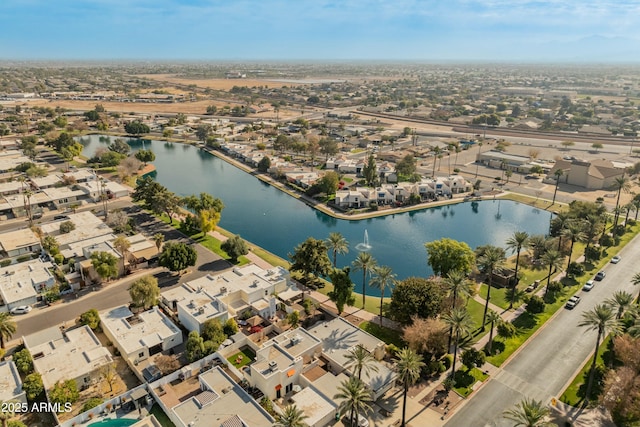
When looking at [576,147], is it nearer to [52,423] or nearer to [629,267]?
[629,267]

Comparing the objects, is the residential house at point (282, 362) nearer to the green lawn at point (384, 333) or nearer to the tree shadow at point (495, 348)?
the green lawn at point (384, 333)

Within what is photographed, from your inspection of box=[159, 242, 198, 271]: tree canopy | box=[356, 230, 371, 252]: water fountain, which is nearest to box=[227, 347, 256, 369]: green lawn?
box=[159, 242, 198, 271]: tree canopy

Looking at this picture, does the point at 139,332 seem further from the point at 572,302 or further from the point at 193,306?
the point at 572,302

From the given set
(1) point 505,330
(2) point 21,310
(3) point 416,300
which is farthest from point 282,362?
(2) point 21,310

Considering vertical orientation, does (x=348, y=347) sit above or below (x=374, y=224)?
above

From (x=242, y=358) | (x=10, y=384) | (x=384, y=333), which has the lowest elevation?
(x=242, y=358)

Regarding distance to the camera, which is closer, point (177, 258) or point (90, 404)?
point (90, 404)

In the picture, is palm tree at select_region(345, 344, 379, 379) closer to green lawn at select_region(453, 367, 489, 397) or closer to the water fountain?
green lawn at select_region(453, 367, 489, 397)

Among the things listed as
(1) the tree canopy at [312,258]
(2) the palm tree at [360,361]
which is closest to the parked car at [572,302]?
(2) the palm tree at [360,361]
